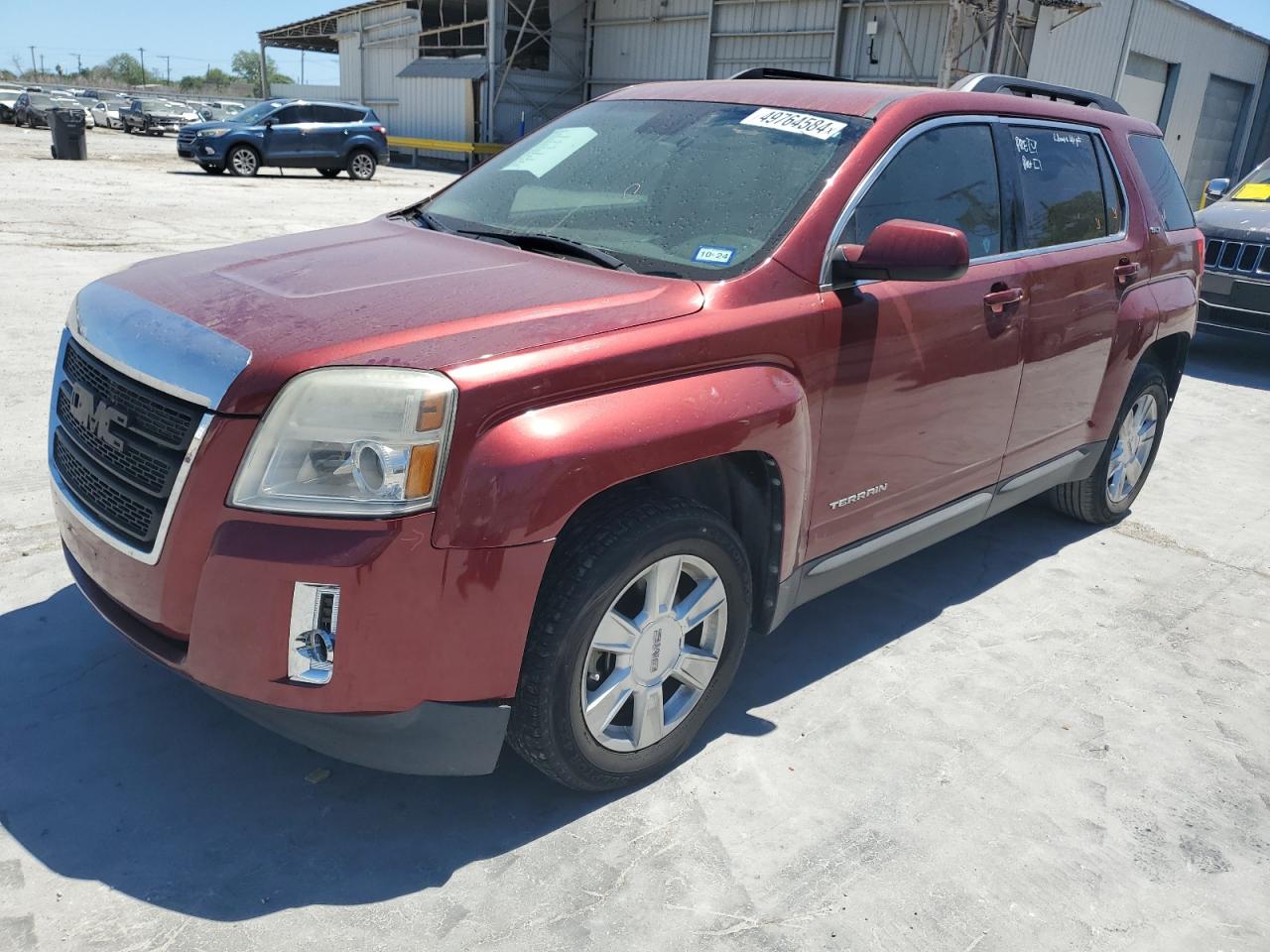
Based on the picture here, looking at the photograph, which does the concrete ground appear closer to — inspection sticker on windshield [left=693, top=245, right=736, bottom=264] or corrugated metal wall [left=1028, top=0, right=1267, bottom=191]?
inspection sticker on windshield [left=693, top=245, right=736, bottom=264]

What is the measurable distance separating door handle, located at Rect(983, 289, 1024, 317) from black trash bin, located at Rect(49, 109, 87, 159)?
25.3 meters

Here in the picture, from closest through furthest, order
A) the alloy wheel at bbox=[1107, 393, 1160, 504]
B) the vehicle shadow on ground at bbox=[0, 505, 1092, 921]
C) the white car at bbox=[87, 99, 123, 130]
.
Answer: the vehicle shadow on ground at bbox=[0, 505, 1092, 921] < the alloy wheel at bbox=[1107, 393, 1160, 504] < the white car at bbox=[87, 99, 123, 130]

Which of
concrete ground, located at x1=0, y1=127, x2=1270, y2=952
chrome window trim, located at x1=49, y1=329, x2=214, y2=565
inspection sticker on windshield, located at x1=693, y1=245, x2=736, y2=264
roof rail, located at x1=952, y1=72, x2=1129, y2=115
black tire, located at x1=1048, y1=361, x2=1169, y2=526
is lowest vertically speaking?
concrete ground, located at x1=0, y1=127, x2=1270, y2=952

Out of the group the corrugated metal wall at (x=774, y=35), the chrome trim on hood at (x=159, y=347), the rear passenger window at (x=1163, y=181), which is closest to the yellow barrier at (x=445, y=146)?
the corrugated metal wall at (x=774, y=35)

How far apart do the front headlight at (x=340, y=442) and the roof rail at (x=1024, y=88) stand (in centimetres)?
260

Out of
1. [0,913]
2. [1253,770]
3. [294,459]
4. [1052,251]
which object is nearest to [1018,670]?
[1253,770]

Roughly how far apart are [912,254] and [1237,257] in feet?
25.6

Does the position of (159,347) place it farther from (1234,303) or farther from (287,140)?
(287,140)

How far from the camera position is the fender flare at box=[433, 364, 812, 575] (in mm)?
2197

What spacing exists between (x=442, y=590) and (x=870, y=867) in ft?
4.31

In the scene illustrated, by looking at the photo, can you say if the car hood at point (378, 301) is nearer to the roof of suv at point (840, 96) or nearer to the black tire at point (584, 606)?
the black tire at point (584, 606)

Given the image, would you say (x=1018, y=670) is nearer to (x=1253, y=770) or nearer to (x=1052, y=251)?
(x=1253, y=770)

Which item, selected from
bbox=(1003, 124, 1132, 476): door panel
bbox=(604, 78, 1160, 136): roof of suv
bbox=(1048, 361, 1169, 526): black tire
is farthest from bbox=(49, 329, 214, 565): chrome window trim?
bbox=(1048, 361, 1169, 526): black tire

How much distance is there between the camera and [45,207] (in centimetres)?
1420
